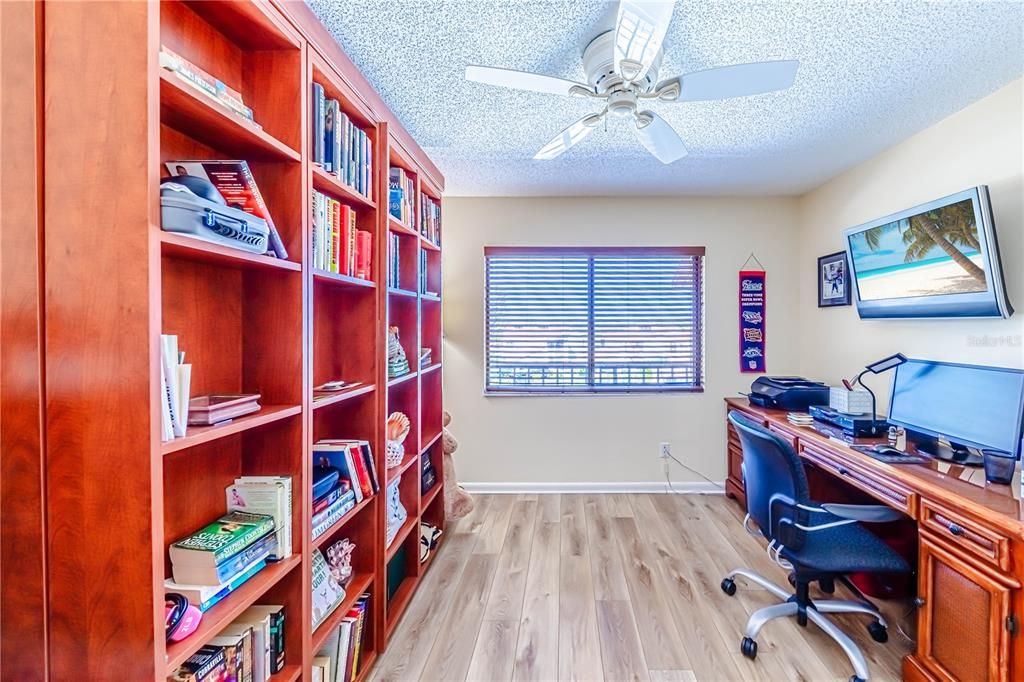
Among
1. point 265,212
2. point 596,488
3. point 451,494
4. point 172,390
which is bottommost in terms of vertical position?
point 596,488

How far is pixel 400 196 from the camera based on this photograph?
2.06m

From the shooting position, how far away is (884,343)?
103 inches

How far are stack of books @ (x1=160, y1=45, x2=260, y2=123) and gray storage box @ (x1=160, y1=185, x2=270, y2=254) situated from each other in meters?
0.26

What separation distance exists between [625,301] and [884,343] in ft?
5.40

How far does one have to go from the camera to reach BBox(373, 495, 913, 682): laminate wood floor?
174 centimetres

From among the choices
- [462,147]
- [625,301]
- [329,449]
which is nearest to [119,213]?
[329,449]

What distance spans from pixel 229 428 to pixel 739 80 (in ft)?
5.97

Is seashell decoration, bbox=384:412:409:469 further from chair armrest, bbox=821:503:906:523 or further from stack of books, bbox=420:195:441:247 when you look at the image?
chair armrest, bbox=821:503:906:523

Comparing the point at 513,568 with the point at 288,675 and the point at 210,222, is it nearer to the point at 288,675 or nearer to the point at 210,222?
the point at 288,675

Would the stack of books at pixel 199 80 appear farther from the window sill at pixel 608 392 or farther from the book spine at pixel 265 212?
the window sill at pixel 608 392

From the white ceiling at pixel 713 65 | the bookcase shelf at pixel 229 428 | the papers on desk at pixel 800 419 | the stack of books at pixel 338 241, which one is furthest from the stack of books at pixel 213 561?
the papers on desk at pixel 800 419

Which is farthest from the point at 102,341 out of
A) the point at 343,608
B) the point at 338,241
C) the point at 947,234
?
the point at 947,234

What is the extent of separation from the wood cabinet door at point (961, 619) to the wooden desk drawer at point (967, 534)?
0.04 meters

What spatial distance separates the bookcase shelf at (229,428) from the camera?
90cm
